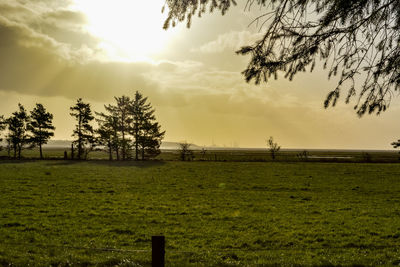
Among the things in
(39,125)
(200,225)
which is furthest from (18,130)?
(200,225)

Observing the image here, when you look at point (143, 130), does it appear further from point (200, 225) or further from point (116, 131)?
point (200, 225)

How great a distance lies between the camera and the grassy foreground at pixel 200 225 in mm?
9227

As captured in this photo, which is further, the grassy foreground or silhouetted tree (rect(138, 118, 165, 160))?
silhouetted tree (rect(138, 118, 165, 160))

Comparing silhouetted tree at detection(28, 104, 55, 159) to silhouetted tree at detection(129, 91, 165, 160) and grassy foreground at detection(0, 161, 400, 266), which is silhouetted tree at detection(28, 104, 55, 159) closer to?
silhouetted tree at detection(129, 91, 165, 160)

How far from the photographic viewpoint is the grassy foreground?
30.3ft

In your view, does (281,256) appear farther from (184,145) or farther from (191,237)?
(184,145)

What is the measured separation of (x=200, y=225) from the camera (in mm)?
13297

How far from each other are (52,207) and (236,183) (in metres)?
15.5

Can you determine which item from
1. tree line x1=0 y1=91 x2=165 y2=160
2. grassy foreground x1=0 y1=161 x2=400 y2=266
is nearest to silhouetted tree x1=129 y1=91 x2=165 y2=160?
tree line x1=0 y1=91 x2=165 y2=160

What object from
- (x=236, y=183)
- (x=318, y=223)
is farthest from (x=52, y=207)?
(x=236, y=183)

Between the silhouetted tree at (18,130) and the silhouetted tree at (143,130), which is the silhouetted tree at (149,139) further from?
the silhouetted tree at (18,130)

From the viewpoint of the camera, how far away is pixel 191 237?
38.0 ft

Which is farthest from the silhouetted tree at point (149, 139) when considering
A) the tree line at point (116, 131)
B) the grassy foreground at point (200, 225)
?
the grassy foreground at point (200, 225)

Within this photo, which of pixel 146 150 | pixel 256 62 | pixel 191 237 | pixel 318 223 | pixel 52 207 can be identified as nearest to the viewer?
pixel 256 62
